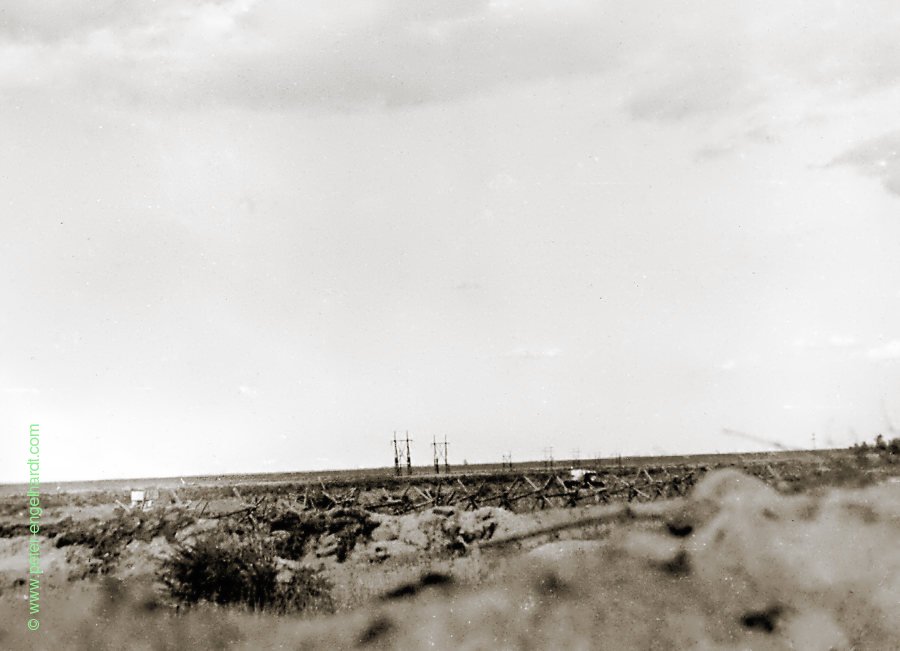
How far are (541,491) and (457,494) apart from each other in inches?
248

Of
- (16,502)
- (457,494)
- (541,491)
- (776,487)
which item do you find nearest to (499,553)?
(776,487)

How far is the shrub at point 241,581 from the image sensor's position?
15.2 meters

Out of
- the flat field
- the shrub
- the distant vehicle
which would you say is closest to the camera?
the flat field

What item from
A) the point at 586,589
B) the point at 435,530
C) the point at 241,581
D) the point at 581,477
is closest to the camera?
the point at 586,589

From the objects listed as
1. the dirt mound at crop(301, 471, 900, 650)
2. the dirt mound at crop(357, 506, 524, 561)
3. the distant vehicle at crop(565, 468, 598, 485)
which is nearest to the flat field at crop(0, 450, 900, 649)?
the dirt mound at crop(301, 471, 900, 650)

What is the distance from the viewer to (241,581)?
16281 mm

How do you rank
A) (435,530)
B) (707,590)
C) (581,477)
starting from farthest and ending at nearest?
(581,477), (435,530), (707,590)

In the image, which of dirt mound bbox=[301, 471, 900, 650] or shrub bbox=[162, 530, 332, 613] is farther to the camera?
shrub bbox=[162, 530, 332, 613]

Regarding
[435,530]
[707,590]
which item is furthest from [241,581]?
[435,530]

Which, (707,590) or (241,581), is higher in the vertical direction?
(707,590)

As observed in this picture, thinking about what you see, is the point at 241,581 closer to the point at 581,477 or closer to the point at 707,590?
the point at 707,590

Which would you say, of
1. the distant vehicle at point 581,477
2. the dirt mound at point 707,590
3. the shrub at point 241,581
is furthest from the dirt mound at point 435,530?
the distant vehicle at point 581,477

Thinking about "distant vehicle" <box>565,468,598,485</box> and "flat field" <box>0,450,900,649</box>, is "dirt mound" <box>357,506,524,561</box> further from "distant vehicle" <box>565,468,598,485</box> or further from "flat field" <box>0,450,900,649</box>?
"distant vehicle" <box>565,468,598,485</box>

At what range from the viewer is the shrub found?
1518 cm
